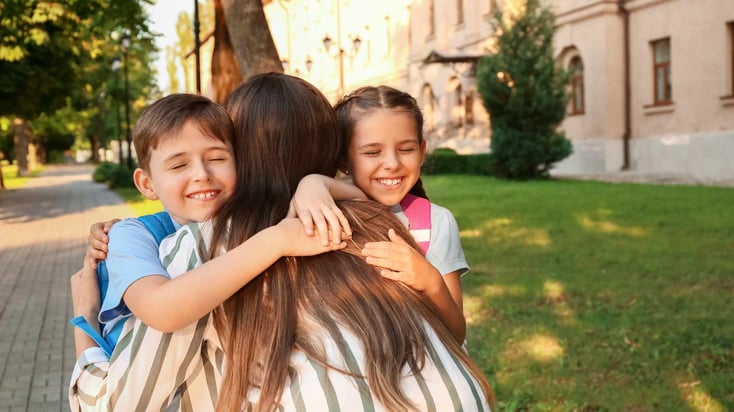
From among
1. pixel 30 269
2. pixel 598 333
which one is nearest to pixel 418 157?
pixel 598 333

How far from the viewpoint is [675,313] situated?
6.88 meters

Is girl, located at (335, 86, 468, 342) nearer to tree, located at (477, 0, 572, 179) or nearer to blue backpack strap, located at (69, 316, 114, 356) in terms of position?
blue backpack strap, located at (69, 316, 114, 356)

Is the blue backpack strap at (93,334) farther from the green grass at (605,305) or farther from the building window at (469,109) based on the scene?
the building window at (469,109)

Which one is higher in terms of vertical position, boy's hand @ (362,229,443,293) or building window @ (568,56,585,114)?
building window @ (568,56,585,114)

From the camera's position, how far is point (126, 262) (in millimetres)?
1829

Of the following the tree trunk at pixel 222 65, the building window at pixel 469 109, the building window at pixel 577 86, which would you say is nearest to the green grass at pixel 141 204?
the tree trunk at pixel 222 65

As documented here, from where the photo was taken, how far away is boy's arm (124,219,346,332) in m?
1.66

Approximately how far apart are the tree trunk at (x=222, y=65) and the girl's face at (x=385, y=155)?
8.52 m

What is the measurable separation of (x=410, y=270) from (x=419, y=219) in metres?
0.49

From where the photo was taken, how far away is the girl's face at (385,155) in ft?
7.40

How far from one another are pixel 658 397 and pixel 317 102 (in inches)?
143

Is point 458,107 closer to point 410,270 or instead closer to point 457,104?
point 457,104

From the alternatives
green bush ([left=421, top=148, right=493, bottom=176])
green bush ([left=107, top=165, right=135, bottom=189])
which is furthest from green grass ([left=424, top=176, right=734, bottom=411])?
green bush ([left=107, top=165, right=135, bottom=189])

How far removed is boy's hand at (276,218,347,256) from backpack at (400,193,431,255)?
1.60 feet
